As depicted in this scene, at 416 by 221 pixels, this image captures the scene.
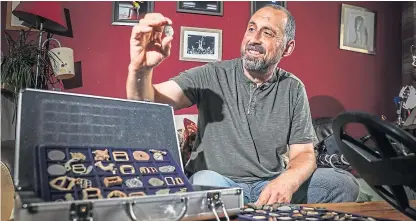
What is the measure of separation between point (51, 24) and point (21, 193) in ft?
6.57

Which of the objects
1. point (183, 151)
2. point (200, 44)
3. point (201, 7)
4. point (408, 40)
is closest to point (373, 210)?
point (183, 151)

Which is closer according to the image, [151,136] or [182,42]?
[151,136]

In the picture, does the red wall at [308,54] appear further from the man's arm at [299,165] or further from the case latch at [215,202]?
the case latch at [215,202]

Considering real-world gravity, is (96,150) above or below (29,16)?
below

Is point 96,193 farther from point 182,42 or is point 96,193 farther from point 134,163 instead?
point 182,42

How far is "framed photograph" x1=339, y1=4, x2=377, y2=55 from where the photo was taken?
3.13m

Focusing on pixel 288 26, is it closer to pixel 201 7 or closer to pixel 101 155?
pixel 101 155

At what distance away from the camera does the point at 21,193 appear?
494mm

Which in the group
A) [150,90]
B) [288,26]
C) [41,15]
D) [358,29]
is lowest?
[150,90]

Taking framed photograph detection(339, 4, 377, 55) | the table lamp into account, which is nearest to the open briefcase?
the table lamp

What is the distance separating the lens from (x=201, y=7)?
280 cm

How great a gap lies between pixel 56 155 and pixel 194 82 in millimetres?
824

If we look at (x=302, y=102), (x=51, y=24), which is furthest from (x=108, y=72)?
(x=302, y=102)

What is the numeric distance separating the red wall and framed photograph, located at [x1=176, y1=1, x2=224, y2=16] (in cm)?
4
